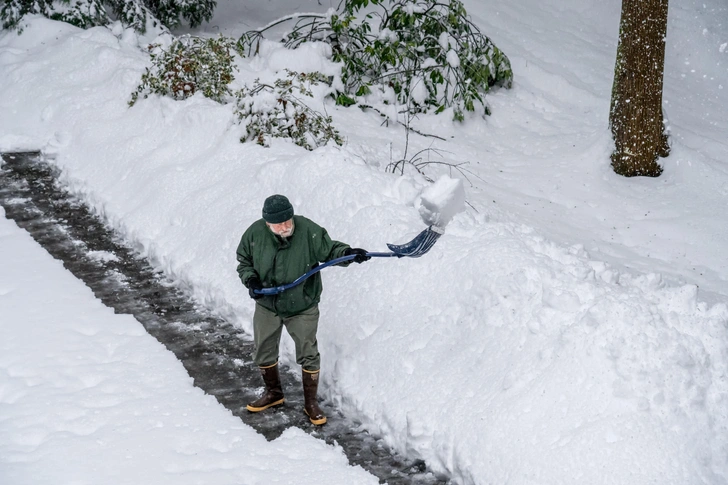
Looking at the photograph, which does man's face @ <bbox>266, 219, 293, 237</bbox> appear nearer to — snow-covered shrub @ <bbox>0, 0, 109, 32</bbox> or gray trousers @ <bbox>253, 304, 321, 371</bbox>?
gray trousers @ <bbox>253, 304, 321, 371</bbox>

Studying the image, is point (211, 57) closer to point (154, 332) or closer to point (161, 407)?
point (154, 332)

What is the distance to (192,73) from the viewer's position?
9.18 metres

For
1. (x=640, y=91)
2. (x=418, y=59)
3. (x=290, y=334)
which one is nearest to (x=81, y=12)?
(x=418, y=59)

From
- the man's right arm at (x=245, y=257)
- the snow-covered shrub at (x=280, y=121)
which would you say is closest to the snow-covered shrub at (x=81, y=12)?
the snow-covered shrub at (x=280, y=121)

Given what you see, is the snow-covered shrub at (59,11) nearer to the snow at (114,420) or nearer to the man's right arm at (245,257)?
the snow at (114,420)

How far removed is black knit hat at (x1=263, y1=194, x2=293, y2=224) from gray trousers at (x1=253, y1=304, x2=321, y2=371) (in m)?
0.66

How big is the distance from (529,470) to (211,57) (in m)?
6.66

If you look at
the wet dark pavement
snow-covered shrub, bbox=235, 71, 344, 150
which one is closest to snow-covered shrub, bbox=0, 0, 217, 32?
the wet dark pavement

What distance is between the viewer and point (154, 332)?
19.3 ft

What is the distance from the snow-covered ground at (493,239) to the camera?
4363 mm

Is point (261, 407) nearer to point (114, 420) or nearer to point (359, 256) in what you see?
point (114, 420)

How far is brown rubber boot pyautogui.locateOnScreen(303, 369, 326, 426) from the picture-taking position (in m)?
4.93

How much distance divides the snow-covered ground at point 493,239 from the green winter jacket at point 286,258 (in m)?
0.78

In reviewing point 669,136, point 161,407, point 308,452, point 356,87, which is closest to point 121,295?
point 161,407
